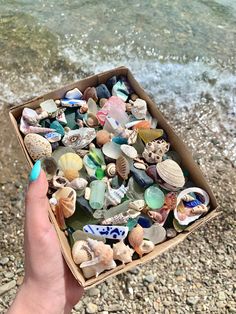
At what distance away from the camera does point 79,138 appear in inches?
87.0

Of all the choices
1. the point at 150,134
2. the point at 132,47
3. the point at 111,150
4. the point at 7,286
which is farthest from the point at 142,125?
the point at 132,47

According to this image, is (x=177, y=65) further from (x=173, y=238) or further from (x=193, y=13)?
(x=173, y=238)

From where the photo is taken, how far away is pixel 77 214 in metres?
2.11

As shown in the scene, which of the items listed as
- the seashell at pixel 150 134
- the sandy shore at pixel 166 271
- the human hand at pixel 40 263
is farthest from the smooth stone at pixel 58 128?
the sandy shore at pixel 166 271

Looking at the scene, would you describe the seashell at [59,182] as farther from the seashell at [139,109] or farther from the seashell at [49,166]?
the seashell at [139,109]

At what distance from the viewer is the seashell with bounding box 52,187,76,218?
2.02 meters

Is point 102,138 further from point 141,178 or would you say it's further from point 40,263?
point 40,263

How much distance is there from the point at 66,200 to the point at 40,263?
0.93 feet

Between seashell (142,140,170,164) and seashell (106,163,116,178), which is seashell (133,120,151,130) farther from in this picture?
seashell (106,163,116,178)

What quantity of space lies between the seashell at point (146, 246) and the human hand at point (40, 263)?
321 millimetres

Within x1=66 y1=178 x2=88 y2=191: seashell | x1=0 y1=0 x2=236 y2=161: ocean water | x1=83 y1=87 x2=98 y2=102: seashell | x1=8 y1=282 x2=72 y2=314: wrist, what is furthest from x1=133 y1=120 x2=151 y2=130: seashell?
x1=0 y1=0 x2=236 y2=161: ocean water

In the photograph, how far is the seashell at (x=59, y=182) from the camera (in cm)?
212

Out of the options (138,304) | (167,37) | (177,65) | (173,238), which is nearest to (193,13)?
(167,37)

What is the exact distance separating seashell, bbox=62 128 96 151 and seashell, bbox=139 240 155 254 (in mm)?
481
